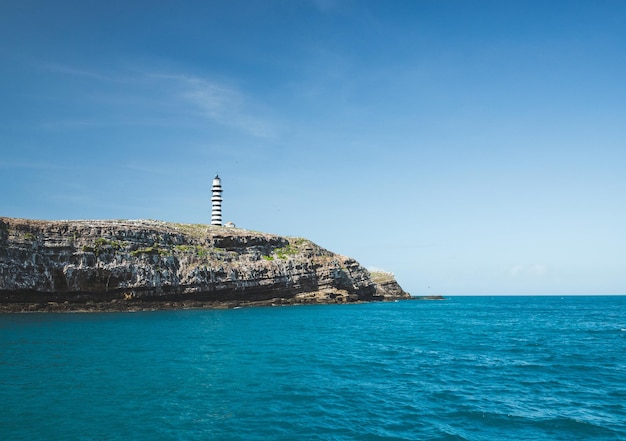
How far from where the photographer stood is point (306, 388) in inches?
838

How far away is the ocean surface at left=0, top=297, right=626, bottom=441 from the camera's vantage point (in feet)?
51.4

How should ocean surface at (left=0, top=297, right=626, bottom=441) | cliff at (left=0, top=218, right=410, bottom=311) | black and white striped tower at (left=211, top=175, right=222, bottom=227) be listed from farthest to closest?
black and white striped tower at (left=211, top=175, right=222, bottom=227) → cliff at (left=0, top=218, right=410, bottom=311) → ocean surface at (left=0, top=297, right=626, bottom=441)

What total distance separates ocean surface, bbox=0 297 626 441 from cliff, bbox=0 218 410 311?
34.5m

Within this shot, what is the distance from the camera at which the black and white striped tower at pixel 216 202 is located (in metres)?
117

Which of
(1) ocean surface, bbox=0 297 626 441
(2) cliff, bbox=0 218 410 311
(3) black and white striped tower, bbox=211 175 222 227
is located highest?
(3) black and white striped tower, bbox=211 175 222 227

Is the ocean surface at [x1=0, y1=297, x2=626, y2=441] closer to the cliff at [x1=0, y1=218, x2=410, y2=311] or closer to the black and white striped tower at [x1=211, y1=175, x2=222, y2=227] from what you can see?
the cliff at [x1=0, y1=218, x2=410, y2=311]

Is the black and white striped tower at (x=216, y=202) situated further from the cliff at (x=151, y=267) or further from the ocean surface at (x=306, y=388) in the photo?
the ocean surface at (x=306, y=388)

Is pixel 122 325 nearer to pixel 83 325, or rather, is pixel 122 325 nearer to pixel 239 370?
pixel 83 325

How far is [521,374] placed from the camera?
24969 millimetres

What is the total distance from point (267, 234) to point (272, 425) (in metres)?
85.4

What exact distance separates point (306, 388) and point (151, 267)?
61439 millimetres

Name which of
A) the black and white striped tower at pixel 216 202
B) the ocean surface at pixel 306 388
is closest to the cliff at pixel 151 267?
the black and white striped tower at pixel 216 202

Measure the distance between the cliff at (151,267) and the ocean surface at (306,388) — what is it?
34468mm

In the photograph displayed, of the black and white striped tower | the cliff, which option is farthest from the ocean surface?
the black and white striped tower
